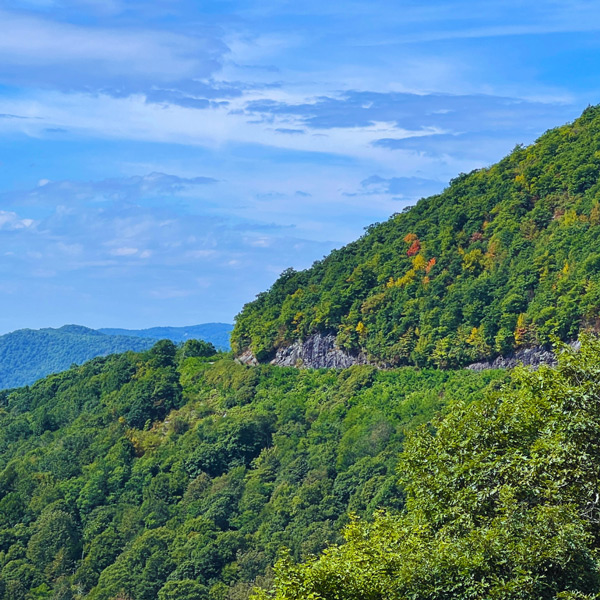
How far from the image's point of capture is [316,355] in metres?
97.4

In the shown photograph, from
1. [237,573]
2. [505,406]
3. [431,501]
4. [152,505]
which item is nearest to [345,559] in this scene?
[431,501]

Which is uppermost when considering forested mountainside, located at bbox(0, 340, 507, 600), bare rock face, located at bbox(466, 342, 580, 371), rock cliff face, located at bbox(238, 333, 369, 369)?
rock cliff face, located at bbox(238, 333, 369, 369)

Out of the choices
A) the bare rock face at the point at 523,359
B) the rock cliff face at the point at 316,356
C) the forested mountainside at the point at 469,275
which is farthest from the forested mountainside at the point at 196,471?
the forested mountainside at the point at 469,275

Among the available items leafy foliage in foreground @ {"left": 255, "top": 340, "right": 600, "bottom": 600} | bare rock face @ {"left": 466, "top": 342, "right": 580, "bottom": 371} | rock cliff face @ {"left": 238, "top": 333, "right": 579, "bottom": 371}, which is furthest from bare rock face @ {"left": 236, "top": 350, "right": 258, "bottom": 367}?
leafy foliage in foreground @ {"left": 255, "top": 340, "right": 600, "bottom": 600}

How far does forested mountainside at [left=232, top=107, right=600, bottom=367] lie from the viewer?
77438mm

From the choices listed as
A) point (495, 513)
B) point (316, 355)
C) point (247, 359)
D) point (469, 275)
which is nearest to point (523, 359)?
point (469, 275)

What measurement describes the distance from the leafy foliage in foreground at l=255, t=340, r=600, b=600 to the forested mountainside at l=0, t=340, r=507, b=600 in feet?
123

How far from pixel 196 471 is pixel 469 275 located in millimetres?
28630

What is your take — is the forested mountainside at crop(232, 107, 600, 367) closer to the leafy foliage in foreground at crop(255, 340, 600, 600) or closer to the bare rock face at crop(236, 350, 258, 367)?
the bare rock face at crop(236, 350, 258, 367)

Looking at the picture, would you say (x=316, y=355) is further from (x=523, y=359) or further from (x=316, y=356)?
(x=523, y=359)

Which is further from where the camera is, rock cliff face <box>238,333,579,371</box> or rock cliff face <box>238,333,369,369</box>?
rock cliff face <box>238,333,369,369</box>

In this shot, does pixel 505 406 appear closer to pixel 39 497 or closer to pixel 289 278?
pixel 39 497

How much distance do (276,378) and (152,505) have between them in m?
18.5

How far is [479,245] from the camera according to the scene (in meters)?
91.8
